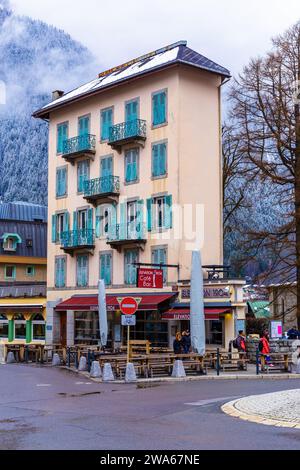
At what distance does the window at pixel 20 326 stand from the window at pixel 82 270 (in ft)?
24.4

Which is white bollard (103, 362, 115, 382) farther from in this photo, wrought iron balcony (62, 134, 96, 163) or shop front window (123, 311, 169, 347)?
wrought iron balcony (62, 134, 96, 163)

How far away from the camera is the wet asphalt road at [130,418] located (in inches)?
426

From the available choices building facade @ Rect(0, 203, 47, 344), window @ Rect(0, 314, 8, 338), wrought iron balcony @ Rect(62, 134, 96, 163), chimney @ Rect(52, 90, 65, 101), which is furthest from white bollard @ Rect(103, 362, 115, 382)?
chimney @ Rect(52, 90, 65, 101)

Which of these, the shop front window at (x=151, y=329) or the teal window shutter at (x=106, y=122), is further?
the teal window shutter at (x=106, y=122)

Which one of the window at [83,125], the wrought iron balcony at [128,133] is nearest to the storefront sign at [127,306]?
the wrought iron balcony at [128,133]

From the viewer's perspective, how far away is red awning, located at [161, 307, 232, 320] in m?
32.4

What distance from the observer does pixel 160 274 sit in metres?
33.7

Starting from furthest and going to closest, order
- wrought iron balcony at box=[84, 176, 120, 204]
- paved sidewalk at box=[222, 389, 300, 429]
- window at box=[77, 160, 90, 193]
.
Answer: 1. window at box=[77, 160, 90, 193]
2. wrought iron balcony at box=[84, 176, 120, 204]
3. paved sidewalk at box=[222, 389, 300, 429]

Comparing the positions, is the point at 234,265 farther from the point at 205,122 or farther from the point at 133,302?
the point at 133,302

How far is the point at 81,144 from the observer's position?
1655 inches

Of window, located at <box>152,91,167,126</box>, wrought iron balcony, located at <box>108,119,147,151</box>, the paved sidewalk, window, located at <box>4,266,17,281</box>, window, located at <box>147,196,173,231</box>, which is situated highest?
window, located at <box>152,91,167,126</box>

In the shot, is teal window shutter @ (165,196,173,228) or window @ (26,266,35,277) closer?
teal window shutter @ (165,196,173,228)

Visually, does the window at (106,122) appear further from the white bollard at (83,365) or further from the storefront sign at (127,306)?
the storefront sign at (127,306)

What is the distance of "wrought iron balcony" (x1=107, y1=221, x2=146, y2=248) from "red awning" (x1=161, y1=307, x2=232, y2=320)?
469 cm
